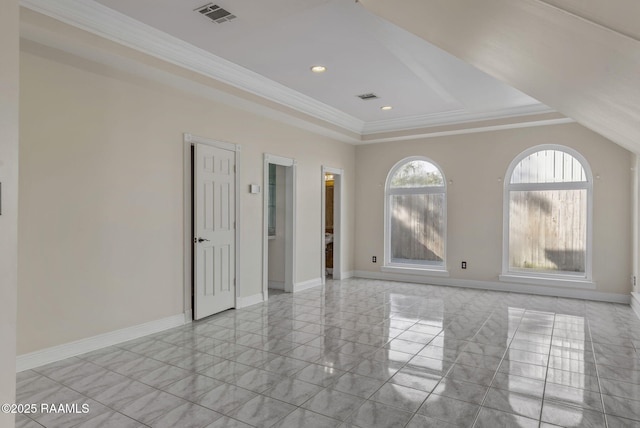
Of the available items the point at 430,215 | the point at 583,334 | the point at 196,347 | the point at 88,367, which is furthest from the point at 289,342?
the point at 430,215

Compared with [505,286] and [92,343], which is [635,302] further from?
[92,343]

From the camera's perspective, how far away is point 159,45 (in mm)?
3688

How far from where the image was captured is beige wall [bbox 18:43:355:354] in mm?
3170

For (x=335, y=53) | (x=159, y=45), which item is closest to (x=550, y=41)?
(x=335, y=53)

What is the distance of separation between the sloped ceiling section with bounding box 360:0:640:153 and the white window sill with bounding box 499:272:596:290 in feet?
12.1

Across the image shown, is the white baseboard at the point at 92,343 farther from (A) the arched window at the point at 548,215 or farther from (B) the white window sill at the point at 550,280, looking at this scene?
(A) the arched window at the point at 548,215

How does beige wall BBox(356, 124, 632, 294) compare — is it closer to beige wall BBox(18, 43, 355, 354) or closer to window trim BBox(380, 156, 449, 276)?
window trim BBox(380, 156, 449, 276)

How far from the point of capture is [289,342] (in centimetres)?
379

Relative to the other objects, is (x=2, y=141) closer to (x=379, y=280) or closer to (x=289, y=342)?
(x=289, y=342)

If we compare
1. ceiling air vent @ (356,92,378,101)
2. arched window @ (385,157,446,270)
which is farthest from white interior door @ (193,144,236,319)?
arched window @ (385,157,446,270)

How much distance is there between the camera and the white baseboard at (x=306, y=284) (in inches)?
246

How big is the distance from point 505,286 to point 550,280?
649mm

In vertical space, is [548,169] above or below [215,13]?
below

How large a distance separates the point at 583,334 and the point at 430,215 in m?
3.40
